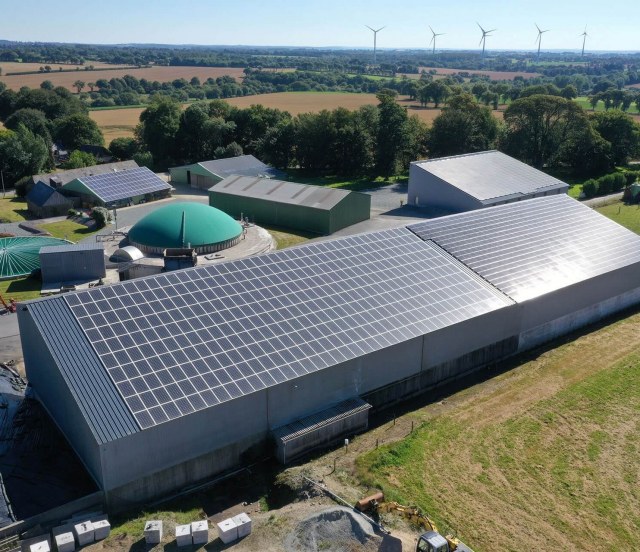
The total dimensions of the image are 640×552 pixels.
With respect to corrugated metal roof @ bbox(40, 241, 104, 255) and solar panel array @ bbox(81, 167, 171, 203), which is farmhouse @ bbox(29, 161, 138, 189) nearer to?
solar panel array @ bbox(81, 167, 171, 203)

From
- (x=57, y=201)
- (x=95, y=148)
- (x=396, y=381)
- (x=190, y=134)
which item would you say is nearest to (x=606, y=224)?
(x=396, y=381)

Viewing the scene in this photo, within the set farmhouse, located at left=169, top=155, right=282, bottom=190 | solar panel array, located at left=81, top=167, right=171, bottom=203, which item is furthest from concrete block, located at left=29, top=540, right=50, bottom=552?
farmhouse, located at left=169, top=155, right=282, bottom=190

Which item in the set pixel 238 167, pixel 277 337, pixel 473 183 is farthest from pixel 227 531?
pixel 238 167

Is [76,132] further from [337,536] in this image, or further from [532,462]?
[337,536]

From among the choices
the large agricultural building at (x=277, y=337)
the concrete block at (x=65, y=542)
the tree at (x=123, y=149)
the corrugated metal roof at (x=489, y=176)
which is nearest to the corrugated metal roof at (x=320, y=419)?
the large agricultural building at (x=277, y=337)

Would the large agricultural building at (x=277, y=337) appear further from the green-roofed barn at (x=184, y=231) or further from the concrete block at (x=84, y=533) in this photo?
the green-roofed barn at (x=184, y=231)

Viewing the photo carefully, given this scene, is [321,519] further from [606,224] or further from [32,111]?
[32,111]
